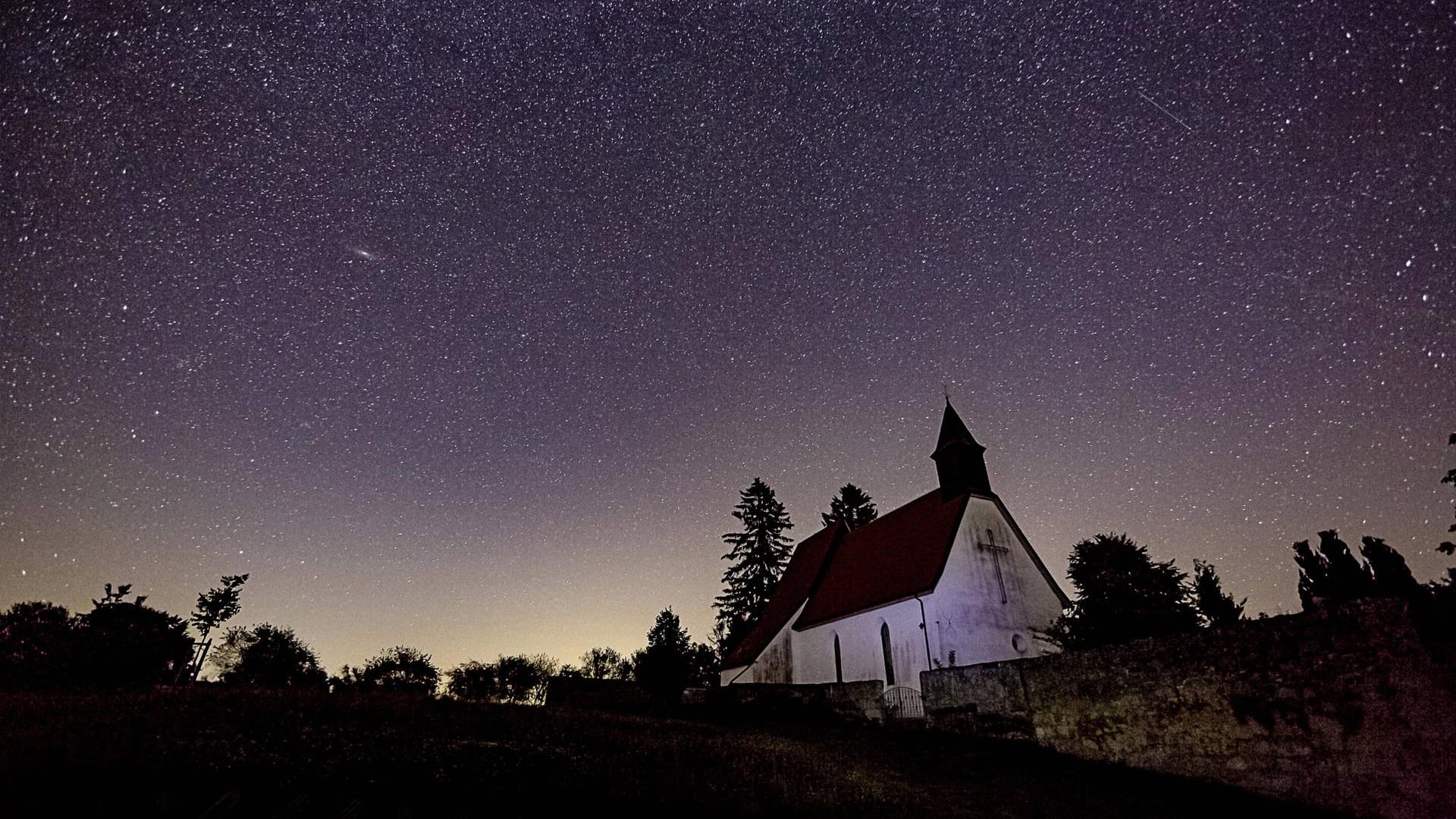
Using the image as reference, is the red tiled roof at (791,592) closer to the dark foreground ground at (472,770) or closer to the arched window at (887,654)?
the arched window at (887,654)

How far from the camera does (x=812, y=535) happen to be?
38906 mm

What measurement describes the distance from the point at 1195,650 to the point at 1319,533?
2256 centimetres

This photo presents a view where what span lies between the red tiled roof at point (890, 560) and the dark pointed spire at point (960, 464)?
0.76 meters

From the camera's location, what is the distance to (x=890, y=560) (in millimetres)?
28891

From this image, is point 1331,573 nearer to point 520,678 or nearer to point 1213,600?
point 1213,600

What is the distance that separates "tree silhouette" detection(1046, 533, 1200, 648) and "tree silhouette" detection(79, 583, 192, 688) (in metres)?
27.3

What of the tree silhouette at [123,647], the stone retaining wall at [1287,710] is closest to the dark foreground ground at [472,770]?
the stone retaining wall at [1287,710]

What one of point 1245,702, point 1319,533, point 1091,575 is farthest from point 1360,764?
point 1319,533

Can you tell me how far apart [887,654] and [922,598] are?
2990mm

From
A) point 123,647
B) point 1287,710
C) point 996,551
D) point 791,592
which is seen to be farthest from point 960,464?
point 123,647

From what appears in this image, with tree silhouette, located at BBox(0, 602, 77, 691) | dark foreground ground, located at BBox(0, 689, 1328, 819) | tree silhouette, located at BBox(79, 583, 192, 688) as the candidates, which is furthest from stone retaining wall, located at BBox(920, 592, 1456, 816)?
tree silhouette, located at BBox(0, 602, 77, 691)

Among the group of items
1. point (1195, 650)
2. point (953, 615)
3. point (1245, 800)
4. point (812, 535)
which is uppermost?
point (812, 535)

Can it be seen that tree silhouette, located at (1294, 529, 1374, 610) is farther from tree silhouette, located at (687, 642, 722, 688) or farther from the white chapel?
tree silhouette, located at (687, 642, 722, 688)

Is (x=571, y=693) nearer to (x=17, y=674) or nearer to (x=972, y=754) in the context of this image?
(x=17, y=674)
